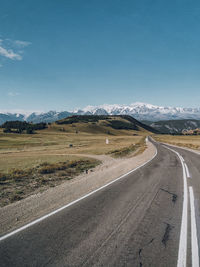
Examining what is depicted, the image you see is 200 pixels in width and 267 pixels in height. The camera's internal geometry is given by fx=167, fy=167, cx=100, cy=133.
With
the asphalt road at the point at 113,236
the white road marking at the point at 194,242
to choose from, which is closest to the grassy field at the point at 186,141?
the white road marking at the point at 194,242

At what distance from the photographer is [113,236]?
5.00 meters

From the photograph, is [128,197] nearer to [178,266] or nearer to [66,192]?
[66,192]

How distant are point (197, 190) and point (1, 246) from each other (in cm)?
969

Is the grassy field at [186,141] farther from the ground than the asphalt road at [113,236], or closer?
closer

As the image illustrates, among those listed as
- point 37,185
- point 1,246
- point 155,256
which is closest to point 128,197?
point 155,256

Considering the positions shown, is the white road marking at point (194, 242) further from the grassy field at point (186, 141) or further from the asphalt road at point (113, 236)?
the grassy field at point (186, 141)

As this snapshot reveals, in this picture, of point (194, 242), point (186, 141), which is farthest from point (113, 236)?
point (186, 141)

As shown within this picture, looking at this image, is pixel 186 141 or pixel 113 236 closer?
pixel 113 236

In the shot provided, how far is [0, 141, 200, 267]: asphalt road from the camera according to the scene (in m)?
4.06

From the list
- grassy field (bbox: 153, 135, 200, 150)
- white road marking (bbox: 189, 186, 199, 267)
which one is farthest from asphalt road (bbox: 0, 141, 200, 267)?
grassy field (bbox: 153, 135, 200, 150)

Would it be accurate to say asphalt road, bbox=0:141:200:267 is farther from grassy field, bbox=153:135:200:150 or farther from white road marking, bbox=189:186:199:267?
grassy field, bbox=153:135:200:150

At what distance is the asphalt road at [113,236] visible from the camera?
160 inches

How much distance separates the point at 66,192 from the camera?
9.11 m

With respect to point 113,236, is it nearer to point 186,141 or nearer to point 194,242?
point 194,242
